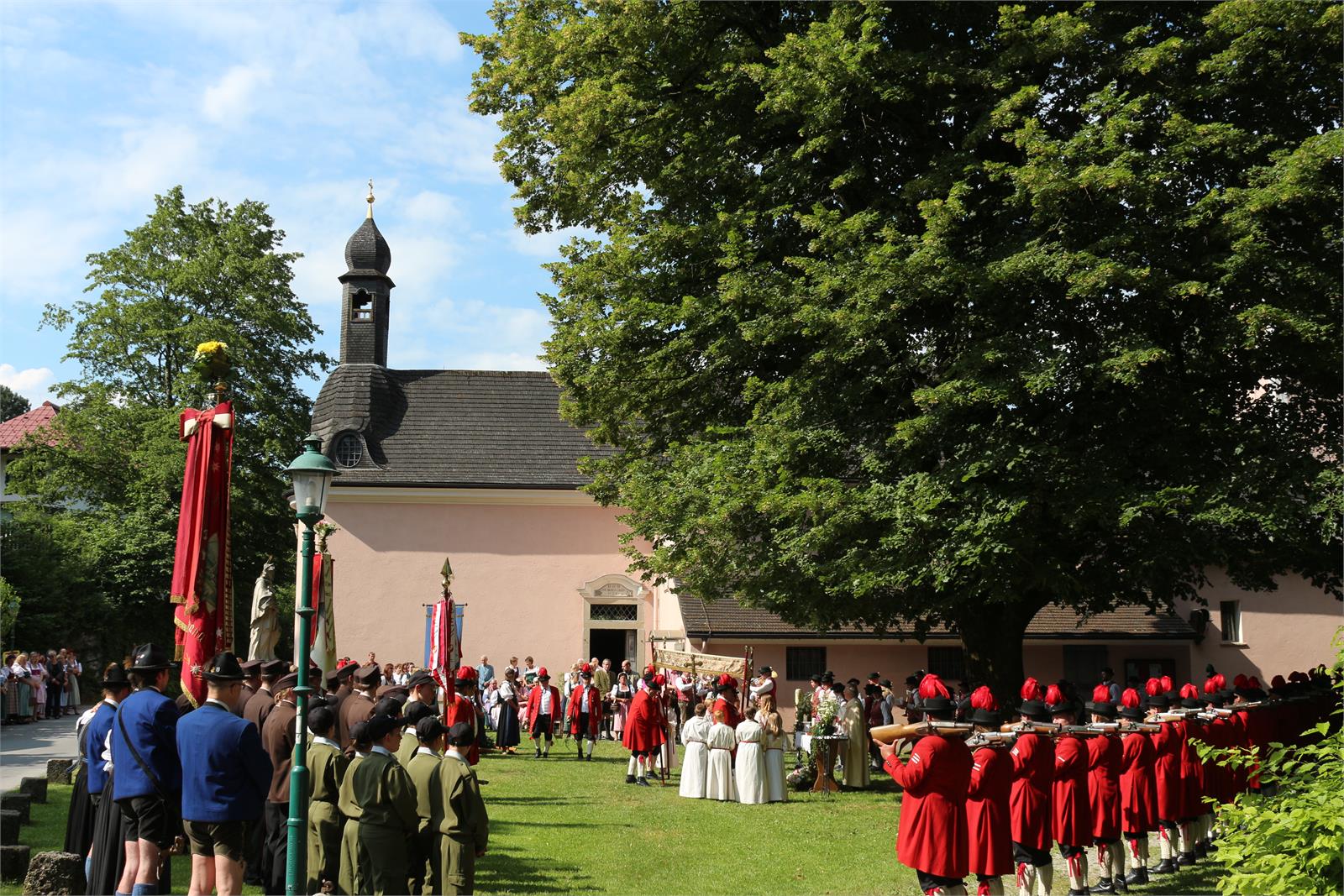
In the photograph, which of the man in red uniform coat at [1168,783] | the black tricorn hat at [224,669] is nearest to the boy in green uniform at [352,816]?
the black tricorn hat at [224,669]

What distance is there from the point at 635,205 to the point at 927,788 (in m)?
11.8

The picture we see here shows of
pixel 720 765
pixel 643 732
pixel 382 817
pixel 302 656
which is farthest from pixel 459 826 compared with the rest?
pixel 643 732

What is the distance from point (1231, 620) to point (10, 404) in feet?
269

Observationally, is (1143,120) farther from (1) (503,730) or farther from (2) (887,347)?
(1) (503,730)

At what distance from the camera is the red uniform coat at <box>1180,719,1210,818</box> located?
13.2 m

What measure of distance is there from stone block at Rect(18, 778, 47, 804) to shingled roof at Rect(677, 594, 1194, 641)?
17.8 meters

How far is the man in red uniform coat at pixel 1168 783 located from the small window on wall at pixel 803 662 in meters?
18.4

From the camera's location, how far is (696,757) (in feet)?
63.5

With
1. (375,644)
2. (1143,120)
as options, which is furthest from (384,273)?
(1143,120)

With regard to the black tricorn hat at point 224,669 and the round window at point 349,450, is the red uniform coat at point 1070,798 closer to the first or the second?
the black tricorn hat at point 224,669

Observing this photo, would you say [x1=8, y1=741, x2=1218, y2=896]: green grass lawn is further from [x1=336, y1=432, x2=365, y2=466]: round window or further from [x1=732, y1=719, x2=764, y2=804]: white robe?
[x1=336, y1=432, x2=365, y2=466]: round window

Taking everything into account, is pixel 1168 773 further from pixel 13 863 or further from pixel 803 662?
pixel 803 662

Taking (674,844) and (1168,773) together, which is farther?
(674,844)

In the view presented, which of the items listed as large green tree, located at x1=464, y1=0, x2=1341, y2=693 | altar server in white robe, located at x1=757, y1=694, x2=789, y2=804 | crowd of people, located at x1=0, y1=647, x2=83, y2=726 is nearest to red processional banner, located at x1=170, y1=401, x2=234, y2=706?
large green tree, located at x1=464, y1=0, x2=1341, y2=693
